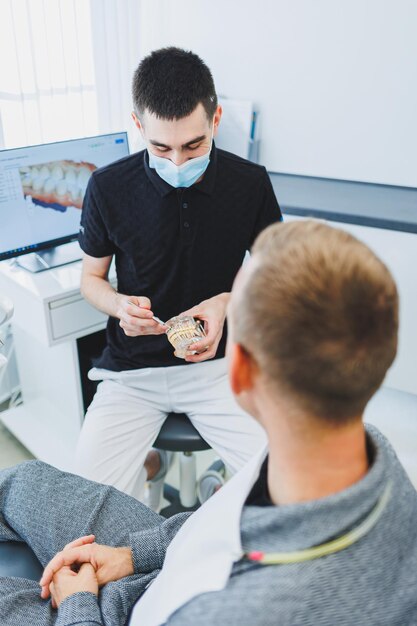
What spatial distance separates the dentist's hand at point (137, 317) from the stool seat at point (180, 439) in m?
0.27

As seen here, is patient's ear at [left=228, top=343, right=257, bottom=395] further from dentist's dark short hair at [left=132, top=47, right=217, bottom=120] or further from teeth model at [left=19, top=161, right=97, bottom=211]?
teeth model at [left=19, top=161, right=97, bottom=211]

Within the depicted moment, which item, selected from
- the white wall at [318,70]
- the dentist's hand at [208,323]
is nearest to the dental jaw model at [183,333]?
the dentist's hand at [208,323]

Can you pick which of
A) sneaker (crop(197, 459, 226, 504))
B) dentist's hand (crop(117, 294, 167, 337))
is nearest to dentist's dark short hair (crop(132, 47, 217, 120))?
dentist's hand (crop(117, 294, 167, 337))

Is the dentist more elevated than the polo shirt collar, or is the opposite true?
the polo shirt collar

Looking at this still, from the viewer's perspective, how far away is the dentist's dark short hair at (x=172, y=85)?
1275 mm

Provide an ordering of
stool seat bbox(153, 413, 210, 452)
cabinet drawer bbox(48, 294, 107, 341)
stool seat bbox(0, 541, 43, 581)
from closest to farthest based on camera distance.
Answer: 1. stool seat bbox(0, 541, 43, 581)
2. stool seat bbox(153, 413, 210, 452)
3. cabinet drawer bbox(48, 294, 107, 341)

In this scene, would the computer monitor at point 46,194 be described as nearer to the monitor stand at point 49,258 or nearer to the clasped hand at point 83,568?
the monitor stand at point 49,258

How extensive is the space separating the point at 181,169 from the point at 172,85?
188 mm

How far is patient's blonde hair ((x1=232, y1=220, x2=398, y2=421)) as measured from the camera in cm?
57

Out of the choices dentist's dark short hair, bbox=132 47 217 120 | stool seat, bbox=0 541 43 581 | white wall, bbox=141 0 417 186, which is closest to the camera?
stool seat, bbox=0 541 43 581

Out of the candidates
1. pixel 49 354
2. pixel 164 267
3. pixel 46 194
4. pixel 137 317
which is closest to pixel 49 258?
pixel 46 194

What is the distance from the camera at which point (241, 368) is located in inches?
25.2

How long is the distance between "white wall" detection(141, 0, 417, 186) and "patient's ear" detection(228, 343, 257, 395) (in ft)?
6.12

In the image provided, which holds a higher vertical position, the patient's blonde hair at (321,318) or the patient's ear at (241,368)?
the patient's blonde hair at (321,318)
